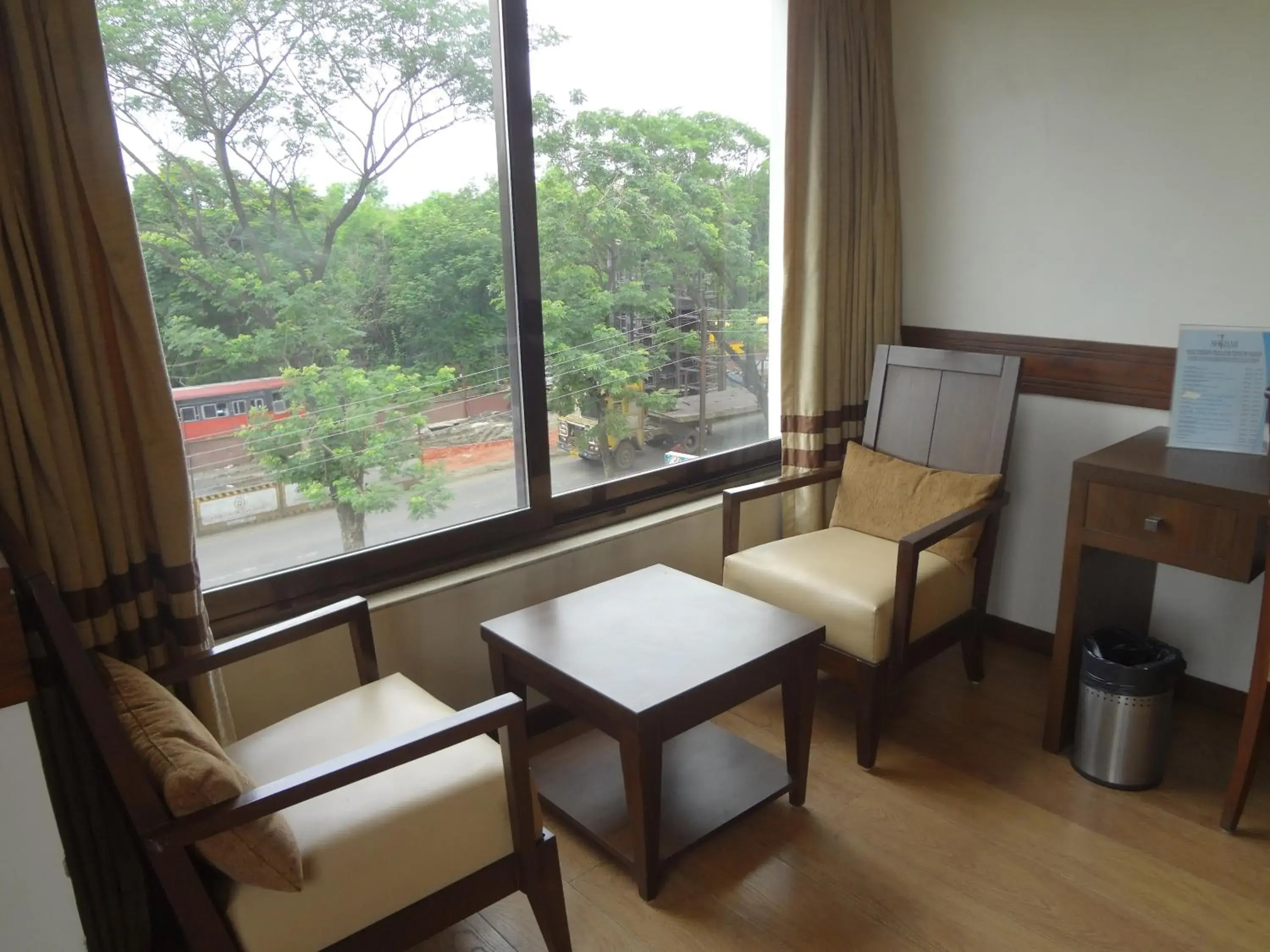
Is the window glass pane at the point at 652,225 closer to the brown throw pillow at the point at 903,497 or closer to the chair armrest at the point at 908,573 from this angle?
the brown throw pillow at the point at 903,497

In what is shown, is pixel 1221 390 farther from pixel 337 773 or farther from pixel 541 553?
pixel 337 773

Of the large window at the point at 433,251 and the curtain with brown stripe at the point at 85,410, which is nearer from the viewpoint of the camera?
the curtain with brown stripe at the point at 85,410

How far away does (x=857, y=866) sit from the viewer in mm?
1906

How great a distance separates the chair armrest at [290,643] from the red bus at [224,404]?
1.49 ft

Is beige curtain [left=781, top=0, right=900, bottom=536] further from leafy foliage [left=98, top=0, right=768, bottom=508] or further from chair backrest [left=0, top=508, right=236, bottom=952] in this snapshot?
chair backrest [left=0, top=508, right=236, bottom=952]

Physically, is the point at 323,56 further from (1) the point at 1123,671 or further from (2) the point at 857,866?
(1) the point at 1123,671

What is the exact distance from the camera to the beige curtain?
262 cm

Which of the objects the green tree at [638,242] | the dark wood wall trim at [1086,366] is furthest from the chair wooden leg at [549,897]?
the dark wood wall trim at [1086,366]

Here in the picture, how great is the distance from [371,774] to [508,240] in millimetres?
1448

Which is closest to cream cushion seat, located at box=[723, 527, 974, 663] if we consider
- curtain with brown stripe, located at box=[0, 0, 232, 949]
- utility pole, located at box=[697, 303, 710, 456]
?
utility pole, located at box=[697, 303, 710, 456]

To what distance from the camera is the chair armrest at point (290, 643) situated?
1.62 m

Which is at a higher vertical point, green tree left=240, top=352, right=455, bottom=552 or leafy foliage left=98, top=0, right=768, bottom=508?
leafy foliage left=98, top=0, right=768, bottom=508

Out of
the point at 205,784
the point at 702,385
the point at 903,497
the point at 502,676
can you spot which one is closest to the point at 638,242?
the point at 702,385

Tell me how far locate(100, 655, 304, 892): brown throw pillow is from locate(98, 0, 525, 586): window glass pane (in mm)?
716
